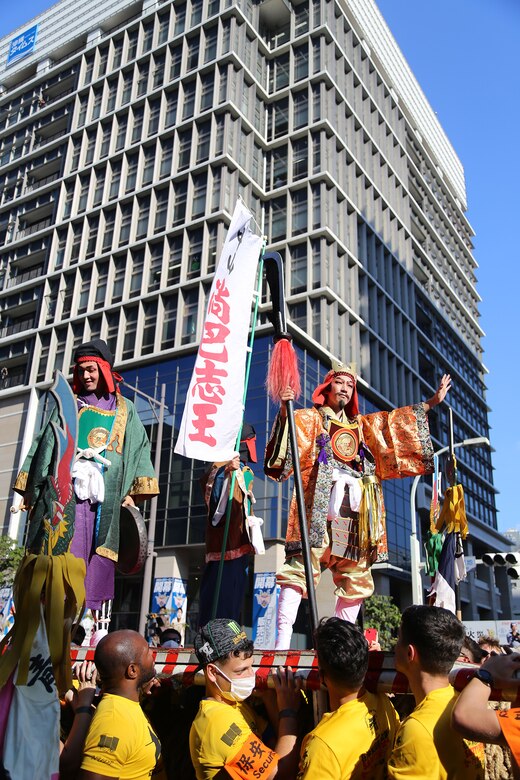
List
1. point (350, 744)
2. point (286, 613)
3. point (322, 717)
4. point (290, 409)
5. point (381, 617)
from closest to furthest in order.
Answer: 1. point (350, 744)
2. point (322, 717)
3. point (290, 409)
4. point (286, 613)
5. point (381, 617)

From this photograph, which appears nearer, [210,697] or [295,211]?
[210,697]

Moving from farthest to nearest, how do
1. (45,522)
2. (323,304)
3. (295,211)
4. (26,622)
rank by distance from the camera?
(295,211), (323,304), (45,522), (26,622)

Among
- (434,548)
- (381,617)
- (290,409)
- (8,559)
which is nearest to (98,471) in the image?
(290,409)

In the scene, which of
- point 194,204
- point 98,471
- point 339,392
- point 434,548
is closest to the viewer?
point 98,471

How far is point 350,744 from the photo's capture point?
250 cm

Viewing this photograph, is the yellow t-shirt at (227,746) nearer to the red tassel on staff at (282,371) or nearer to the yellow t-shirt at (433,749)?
the yellow t-shirt at (433,749)

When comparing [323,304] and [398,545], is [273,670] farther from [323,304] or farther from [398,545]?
[398,545]

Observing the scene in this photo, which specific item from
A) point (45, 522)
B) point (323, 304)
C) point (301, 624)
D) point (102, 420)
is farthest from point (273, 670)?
point (323, 304)

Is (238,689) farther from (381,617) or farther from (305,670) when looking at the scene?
(381,617)

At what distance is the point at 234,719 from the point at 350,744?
566 millimetres

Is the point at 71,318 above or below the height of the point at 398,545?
above

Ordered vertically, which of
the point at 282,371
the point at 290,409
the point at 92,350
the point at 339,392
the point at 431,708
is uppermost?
the point at 92,350

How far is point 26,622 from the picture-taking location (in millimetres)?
3068

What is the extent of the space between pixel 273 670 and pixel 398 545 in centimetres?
3490
